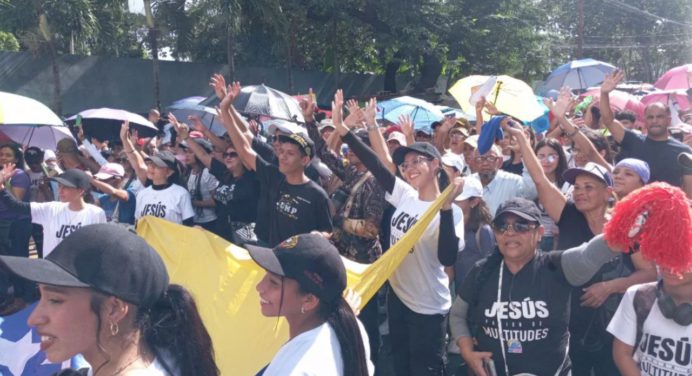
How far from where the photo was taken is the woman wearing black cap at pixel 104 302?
2.01m

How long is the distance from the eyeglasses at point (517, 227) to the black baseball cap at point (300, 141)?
6.40 feet

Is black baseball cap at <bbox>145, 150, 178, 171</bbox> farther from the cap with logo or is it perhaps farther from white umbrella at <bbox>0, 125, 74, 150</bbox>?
white umbrella at <bbox>0, 125, 74, 150</bbox>

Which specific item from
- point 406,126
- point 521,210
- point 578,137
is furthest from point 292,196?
point 578,137

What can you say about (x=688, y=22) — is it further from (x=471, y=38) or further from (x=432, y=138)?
(x=432, y=138)

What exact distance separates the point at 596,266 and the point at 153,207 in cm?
416

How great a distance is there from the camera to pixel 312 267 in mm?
2631

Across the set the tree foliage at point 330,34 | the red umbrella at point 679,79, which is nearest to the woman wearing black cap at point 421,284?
the red umbrella at point 679,79

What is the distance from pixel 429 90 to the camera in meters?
26.5

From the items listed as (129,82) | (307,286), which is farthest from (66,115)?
(307,286)

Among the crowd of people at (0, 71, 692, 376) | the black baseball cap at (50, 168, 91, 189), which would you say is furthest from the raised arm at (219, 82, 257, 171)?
the black baseball cap at (50, 168, 91, 189)

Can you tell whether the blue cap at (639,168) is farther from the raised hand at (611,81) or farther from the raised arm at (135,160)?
the raised arm at (135,160)

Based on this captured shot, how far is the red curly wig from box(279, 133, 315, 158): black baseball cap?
2548 mm

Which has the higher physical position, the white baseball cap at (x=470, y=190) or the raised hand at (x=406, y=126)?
the raised hand at (x=406, y=126)

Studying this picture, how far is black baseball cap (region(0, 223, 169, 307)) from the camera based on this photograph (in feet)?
6.54
